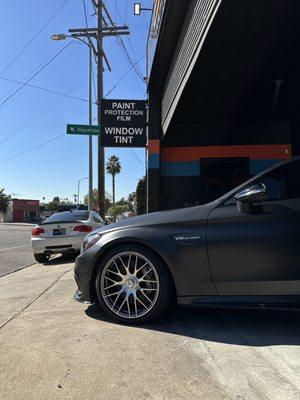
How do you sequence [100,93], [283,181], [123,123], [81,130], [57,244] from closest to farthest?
[283,181], [57,244], [123,123], [81,130], [100,93]

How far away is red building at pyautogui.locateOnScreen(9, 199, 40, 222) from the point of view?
82.9 meters

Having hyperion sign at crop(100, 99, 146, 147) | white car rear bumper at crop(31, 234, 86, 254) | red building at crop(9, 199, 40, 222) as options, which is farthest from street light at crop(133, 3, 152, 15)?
red building at crop(9, 199, 40, 222)

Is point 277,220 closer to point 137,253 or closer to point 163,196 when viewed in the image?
point 137,253

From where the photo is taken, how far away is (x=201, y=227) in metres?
4.47

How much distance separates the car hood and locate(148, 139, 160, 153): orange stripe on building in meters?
7.52

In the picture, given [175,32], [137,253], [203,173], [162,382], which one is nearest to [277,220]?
[137,253]

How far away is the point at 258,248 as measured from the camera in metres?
4.33

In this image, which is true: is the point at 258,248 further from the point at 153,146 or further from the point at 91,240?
the point at 153,146

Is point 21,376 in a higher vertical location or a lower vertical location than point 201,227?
lower

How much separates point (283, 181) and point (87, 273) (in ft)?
6.98

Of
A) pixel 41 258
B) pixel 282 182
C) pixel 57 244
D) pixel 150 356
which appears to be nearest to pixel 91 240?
pixel 150 356

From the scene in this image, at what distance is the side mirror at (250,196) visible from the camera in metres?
4.18

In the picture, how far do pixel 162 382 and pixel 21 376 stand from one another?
1.03m

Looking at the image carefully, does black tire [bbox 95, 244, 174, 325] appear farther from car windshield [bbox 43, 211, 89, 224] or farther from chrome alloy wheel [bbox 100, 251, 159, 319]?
car windshield [bbox 43, 211, 89, 224]
